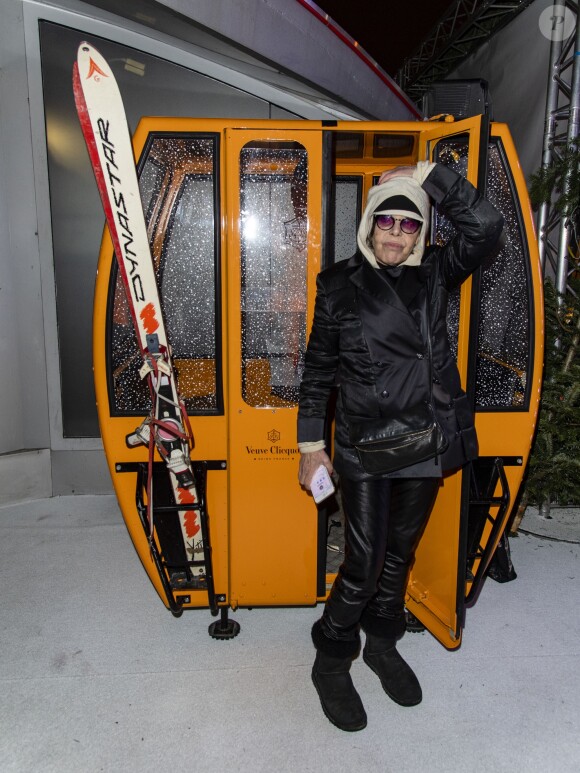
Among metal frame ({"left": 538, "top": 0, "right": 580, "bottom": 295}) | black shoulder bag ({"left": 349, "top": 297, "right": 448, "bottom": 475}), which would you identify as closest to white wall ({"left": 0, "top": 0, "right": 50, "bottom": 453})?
black shoulder bag ({"left": 349, "top": 297, "right": 448, "bottom": 475})

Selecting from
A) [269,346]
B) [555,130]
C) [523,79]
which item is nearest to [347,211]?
[269,346]

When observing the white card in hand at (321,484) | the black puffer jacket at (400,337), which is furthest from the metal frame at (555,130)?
the white card in hand at (321,484)

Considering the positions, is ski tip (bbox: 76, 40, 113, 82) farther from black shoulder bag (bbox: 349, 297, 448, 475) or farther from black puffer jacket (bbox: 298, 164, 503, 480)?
black shoulder bag (bbox: 349, 297, 448, 475)

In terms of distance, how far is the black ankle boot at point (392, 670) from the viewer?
6.66 feet

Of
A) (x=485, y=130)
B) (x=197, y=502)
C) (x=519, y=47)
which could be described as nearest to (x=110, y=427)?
(x=197, y=502)

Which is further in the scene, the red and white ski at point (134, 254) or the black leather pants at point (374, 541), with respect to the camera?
the red and white ski at point (134, 254)

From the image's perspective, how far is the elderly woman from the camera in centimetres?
180

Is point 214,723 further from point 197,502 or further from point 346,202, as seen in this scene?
point 346,202

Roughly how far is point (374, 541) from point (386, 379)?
0.56 meters

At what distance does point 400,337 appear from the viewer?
5.91 feet

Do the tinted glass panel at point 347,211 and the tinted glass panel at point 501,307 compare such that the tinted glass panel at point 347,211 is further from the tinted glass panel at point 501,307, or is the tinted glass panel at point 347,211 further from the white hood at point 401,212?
the white hood at point 401,212

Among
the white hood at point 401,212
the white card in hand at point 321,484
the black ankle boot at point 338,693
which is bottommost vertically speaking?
the black ankle boot at point 338,693

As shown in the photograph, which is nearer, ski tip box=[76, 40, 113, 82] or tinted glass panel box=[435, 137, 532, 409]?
ski tip box=[76, 40, 113, 82]

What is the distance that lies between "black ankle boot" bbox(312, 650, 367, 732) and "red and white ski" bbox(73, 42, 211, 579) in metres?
0.64
